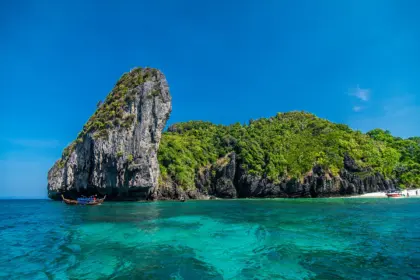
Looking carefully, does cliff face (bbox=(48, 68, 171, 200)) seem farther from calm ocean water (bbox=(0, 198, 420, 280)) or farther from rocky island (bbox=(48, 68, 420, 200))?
calm ocean water (bbox=(0, 198, 420, 280))

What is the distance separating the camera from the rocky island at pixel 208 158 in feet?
184

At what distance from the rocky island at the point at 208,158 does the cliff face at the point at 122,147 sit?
21 centimetres

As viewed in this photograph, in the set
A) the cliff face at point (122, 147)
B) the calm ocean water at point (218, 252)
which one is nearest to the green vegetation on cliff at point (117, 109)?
the cliff face at point (122, 147)

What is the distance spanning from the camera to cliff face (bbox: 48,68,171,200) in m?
54.8

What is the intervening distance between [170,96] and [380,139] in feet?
250

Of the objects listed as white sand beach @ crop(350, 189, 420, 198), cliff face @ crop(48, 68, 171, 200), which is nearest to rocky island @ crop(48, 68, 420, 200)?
cliff face @ crop(48, 68, 171, 200)

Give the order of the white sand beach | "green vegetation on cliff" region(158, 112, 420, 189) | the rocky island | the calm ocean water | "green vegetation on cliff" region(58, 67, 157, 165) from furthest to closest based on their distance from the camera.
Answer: "green vegetation on cliff" region(158, 112, 420, 189) < the white sand beach < "green vegetation on cliff" region(58, 67, 157, 165) < the rocky island < the calm ocean water

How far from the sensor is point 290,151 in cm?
7900

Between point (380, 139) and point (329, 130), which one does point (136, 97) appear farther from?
point (380, 139)

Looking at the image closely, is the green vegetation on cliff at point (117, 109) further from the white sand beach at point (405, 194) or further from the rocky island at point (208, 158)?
the white sand beach at point (405, 194)

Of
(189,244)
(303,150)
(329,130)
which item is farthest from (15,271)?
(329,130)

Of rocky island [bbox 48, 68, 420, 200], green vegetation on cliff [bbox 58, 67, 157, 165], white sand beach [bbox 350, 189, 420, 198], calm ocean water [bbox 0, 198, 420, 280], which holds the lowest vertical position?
white sand beach [bbox 350, 189, 420, 198]

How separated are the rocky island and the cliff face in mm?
214

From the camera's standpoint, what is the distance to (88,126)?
60.1 meters
